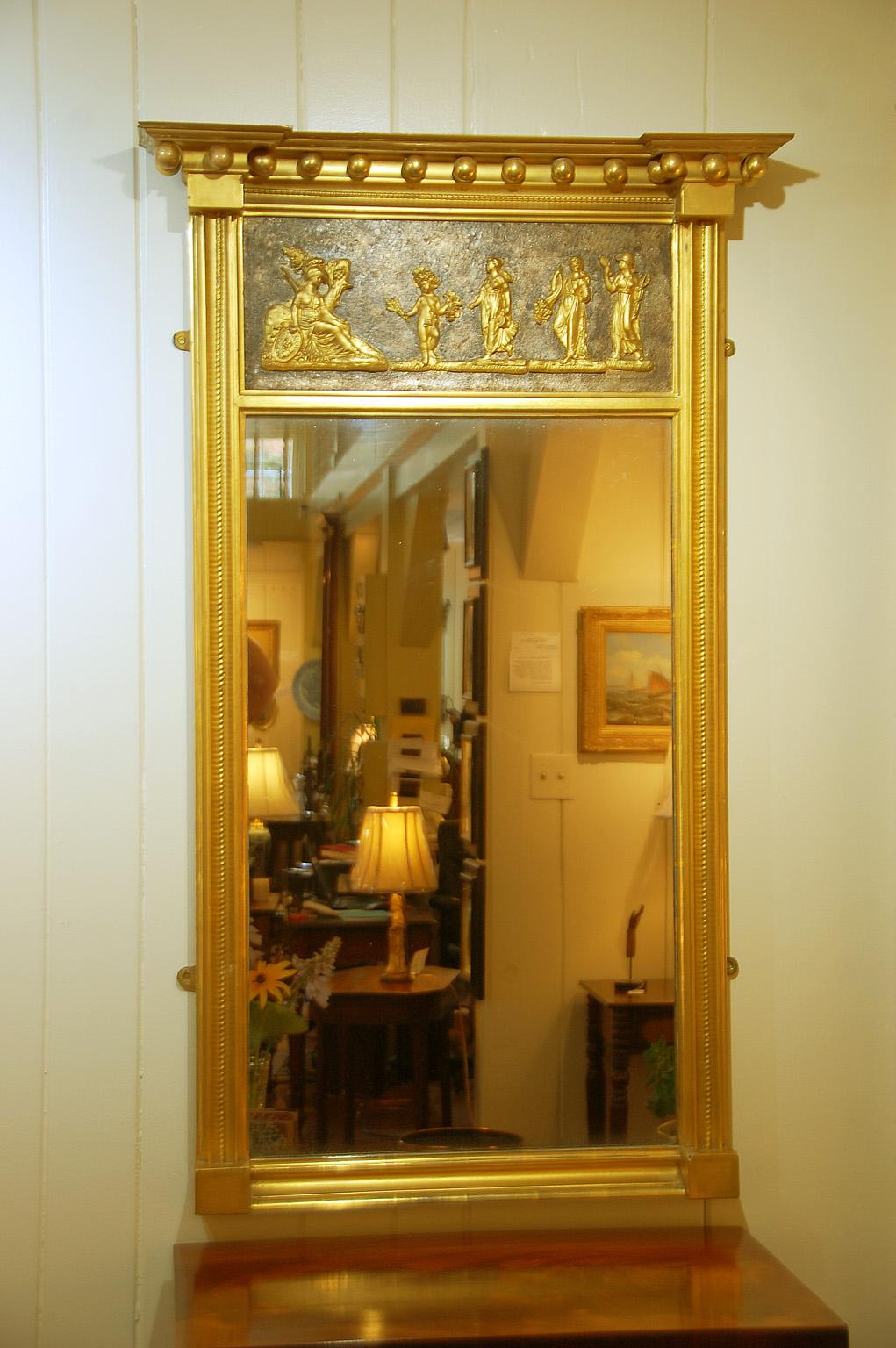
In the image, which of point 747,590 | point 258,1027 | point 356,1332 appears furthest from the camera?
point 747,590

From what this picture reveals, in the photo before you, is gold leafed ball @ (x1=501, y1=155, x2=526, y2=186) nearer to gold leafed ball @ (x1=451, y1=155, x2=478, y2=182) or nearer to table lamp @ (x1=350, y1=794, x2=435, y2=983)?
gold leafed ball @ (x1=451, y1=155, x2=478, y2=182)

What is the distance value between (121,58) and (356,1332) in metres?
1.81

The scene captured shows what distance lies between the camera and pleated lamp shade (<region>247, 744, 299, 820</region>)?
1.73 meters

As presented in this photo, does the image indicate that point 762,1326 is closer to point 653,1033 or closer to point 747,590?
point 653,1033

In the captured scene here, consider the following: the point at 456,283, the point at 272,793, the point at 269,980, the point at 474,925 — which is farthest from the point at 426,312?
the point at 269,980

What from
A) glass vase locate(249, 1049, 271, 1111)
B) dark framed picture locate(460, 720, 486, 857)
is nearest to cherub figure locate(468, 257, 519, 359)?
dark framed picture locate(460, 720, 486, 857)

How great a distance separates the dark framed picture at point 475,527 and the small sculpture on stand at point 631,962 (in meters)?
0.57

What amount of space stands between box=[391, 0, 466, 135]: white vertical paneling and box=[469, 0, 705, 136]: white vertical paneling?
26mm

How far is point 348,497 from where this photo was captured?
174 cm

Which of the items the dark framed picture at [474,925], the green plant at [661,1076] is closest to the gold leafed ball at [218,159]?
the dark framed picture at [474,925]

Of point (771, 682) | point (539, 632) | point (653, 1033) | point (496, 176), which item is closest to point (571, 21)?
point (496, 176)

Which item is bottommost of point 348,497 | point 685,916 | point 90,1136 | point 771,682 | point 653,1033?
point 90,1136

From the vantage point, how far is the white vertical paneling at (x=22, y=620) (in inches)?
69.2

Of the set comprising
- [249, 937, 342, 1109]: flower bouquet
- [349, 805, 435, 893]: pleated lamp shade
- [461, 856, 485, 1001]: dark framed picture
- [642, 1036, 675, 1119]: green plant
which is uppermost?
[349, 805, 435, 893]: pleated lamp shade
